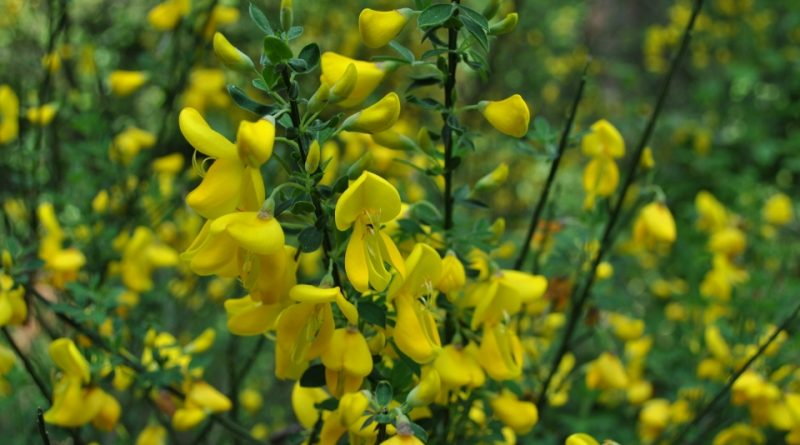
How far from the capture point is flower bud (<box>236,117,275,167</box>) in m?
1.01

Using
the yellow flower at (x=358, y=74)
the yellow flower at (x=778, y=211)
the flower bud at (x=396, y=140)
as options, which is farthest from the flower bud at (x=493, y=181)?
the yellow flower at (x=778, y=211)

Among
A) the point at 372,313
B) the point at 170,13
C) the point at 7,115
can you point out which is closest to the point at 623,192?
the point at 372,313

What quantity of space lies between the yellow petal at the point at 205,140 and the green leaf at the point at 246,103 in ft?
0.17

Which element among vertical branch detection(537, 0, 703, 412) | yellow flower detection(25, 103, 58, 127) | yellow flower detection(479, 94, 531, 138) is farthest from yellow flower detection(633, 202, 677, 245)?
yellow flower detection(25, 103, 58, 127)

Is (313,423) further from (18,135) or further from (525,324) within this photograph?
(18,135)

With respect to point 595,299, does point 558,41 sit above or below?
below

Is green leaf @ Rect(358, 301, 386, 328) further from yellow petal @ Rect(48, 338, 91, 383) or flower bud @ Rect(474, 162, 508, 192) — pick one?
yellow petal @ Rect(48, 338, 91, 383)

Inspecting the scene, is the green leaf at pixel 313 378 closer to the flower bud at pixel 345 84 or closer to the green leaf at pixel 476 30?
the flower bud at pixel 345 84

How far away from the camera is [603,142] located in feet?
5.56

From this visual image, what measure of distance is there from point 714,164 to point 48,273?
3341 millimetres

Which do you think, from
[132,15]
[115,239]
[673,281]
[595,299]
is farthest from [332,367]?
[132,15]

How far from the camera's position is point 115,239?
2.25 meters

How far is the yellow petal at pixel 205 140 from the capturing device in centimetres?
105

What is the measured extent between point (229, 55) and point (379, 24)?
0.72 ft
